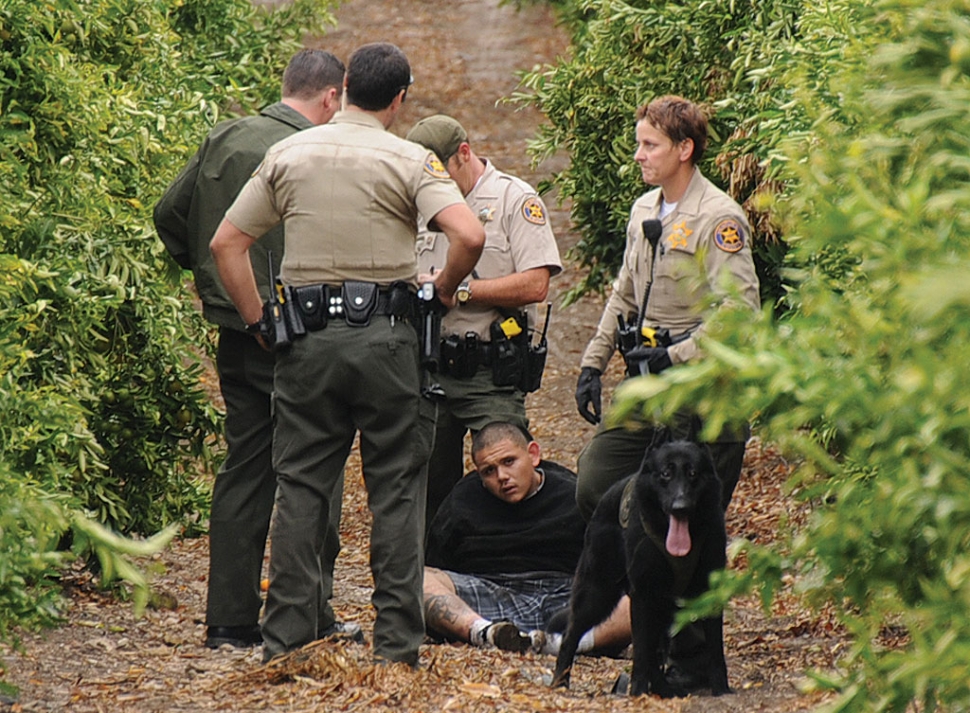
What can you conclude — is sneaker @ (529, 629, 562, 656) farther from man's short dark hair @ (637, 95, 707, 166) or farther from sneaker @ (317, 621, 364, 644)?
man's short dark hair @ (637, 95, 707, 166)

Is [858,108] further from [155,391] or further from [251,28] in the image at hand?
[251,28]

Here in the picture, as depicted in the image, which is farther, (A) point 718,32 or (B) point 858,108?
(A) point 718,32

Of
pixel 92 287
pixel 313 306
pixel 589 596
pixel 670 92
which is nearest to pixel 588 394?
pixel 589 596

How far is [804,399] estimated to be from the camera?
2.16 m

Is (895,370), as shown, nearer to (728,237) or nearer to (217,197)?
(728,237)

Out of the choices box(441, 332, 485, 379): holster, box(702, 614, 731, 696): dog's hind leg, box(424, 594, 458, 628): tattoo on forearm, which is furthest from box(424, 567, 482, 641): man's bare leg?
box(702, 614, 731, 696): dog's hind leg

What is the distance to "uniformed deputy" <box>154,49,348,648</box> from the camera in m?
5.61

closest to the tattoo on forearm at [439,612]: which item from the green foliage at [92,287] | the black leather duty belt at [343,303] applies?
the green foliage at [92,287]

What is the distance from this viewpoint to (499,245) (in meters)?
6.27

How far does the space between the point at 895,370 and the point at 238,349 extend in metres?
3.81

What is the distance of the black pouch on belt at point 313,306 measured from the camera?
4855mm

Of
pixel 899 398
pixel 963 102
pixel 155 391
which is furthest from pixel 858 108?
pixel 155 391

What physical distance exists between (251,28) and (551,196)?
6012 mm

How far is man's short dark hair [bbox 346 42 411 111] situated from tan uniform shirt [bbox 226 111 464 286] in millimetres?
109
